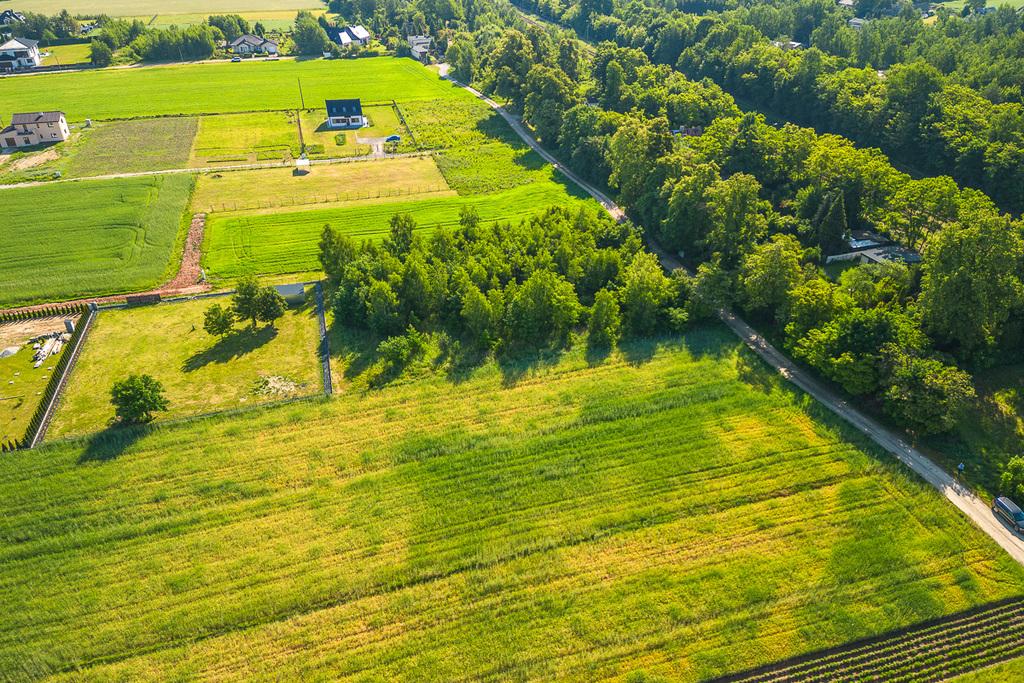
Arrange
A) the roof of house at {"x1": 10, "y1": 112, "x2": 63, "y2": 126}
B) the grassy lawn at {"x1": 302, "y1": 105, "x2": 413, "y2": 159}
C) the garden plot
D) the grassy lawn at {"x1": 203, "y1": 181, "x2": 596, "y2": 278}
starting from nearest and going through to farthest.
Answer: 1. the garden plot
2. the grassy lawn at {"x1": 203, "y1": 181, "x2": 596, "y2": 278}
3. the roof of house at {"x1": 10, "y1": 112, "x2": 63, "y2": 126}
4. the grassy lawn at {"x1": 302, "y1": 105, "x2": 413, "y2": 159}

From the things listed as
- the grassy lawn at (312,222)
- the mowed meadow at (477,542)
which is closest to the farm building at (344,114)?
the grassy lawn at (312,222)

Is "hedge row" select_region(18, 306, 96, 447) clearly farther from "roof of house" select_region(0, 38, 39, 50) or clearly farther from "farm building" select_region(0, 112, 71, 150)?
"roof of house" select_region(0, 38, 39, 50)

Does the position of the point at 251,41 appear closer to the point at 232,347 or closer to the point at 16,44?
the point at 16,44

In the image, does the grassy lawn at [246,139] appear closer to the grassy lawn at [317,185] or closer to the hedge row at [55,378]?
the grassy lawn at [317,185]

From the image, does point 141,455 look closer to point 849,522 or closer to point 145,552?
point 145,552

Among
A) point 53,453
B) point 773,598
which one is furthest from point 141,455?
point 773,598

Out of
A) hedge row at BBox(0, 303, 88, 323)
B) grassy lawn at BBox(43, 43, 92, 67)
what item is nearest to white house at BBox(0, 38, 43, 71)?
grassy lawn at BBox(43, 43, 92, 67)

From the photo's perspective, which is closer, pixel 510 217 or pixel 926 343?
pixel 926 343
